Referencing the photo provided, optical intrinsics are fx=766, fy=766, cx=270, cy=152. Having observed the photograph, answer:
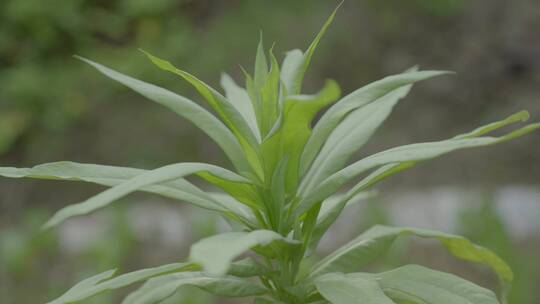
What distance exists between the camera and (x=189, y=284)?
0.72 metres

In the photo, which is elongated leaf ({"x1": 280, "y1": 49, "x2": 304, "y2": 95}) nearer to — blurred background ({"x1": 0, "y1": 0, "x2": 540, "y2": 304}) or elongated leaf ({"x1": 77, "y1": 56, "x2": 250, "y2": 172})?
elongated leaf ({"x1": 77, "y1": 56, "x2": 250, "y2": 172})

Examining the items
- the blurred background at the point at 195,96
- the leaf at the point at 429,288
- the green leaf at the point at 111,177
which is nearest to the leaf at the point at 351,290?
the leaf at the point at 429,288

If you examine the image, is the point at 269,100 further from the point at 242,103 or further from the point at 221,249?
the point at 221,249

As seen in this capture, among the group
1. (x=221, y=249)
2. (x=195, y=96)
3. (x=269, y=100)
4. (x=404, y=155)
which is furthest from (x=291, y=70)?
(x=195, y=96)

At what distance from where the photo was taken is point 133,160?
4613 mm

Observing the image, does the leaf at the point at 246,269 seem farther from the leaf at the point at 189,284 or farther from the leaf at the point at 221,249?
the leaf at the point at 221,249

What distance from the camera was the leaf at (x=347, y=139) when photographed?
2.57 ft

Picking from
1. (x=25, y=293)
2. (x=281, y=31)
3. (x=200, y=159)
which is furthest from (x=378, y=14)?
(x=25, y=293)

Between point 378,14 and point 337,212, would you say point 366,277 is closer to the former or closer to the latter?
point 337,212

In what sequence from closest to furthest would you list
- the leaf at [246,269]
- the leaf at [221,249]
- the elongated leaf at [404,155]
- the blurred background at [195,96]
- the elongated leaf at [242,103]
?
the leaf at [221,249] → the elongated leaf at [404,155] → the leaf at [246,269] → the elongated leaf at [242,103] → the blurred background at [195,96]

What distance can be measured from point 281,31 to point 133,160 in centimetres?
122

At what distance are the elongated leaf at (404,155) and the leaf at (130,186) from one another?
10 cm

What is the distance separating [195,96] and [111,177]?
13.3 feet

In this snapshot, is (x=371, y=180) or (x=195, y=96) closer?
(x=371, y=180)
